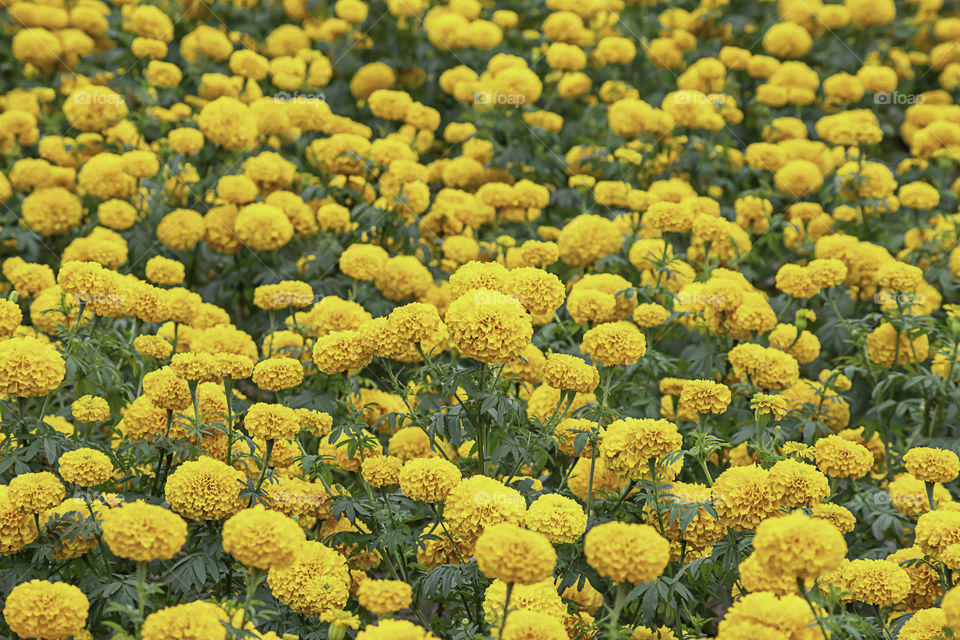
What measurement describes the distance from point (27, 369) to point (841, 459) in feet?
9.16

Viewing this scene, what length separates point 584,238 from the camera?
16.9 feet

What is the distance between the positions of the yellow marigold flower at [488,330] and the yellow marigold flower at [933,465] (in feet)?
4.85

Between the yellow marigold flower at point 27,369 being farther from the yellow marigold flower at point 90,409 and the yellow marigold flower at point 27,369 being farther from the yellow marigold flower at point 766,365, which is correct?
the yellow marigold flower at point 766,365

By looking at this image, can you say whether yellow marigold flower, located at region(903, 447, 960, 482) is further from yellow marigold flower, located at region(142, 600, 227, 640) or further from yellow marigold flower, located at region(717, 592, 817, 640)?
yellow marigold flower, located at region(142, 600, 227, 640)

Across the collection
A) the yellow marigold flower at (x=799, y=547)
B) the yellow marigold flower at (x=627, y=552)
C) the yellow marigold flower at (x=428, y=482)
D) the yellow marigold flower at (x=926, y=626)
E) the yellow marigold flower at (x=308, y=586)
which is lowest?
the yellow marigold flower at (x=308, y=586)

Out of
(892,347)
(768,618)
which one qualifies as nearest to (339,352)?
(768,618)

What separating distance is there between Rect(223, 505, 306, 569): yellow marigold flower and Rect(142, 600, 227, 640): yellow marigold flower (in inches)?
6.4

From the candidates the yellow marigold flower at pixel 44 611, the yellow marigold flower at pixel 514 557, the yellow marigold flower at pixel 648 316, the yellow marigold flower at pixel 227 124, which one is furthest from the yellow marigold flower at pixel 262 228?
the yellow marigold flower at pixel 514 557

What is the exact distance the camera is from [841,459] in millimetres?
3672

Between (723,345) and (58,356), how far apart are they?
2811 mm

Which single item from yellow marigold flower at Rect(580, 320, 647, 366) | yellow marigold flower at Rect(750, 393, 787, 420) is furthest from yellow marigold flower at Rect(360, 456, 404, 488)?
yellow marigold flower at Rect(750, 393, 787, 420)

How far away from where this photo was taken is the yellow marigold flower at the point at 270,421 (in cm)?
332

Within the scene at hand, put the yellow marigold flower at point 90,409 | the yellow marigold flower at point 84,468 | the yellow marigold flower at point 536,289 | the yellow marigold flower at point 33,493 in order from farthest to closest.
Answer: the yellow marigold flower at point 90,409
the yellow marigold flower at point 536,289
the yellow marigold flower at point 84,468
the yellow marigold flower at point 33,493

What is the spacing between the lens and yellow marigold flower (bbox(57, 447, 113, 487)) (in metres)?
3.27
